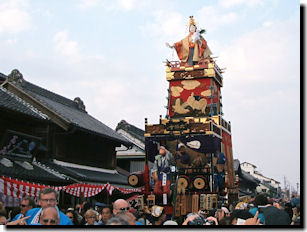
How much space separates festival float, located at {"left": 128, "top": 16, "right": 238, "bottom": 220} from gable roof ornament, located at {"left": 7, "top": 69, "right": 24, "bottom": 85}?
6.13m

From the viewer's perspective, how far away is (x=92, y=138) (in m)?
19.8

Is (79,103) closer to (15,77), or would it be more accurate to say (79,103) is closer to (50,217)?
(15,77)

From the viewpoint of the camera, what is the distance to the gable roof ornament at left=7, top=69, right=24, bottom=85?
1809 cm

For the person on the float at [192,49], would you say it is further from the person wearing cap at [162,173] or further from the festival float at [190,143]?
the person wearing cap at [162,173]

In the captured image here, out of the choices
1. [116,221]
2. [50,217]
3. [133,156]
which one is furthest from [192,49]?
[116,221]

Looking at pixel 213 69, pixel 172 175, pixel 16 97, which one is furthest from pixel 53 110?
pixel 213 69

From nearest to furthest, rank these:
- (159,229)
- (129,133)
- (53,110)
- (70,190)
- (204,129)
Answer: (159,229), (70,190), (204,129), (53,110), (129,133)

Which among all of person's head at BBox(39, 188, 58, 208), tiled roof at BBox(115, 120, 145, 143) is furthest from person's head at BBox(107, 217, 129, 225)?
tiled roof at BBox(115, 120, 145, 143)

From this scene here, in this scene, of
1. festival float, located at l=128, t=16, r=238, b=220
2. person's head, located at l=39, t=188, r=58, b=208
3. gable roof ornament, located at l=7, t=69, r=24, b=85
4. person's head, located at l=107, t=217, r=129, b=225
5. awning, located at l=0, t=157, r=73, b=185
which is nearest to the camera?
person's head, located at l=107, t=217, r=129, b=225

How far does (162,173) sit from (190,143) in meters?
2.01

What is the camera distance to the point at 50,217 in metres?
4.29

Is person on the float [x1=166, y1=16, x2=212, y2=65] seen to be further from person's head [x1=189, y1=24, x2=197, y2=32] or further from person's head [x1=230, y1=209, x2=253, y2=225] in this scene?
person's head [x1=230, y1=209, x2=253, y2=225]

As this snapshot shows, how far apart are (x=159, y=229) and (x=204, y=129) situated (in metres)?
11.8

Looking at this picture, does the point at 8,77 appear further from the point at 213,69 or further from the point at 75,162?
the point at 213,69
